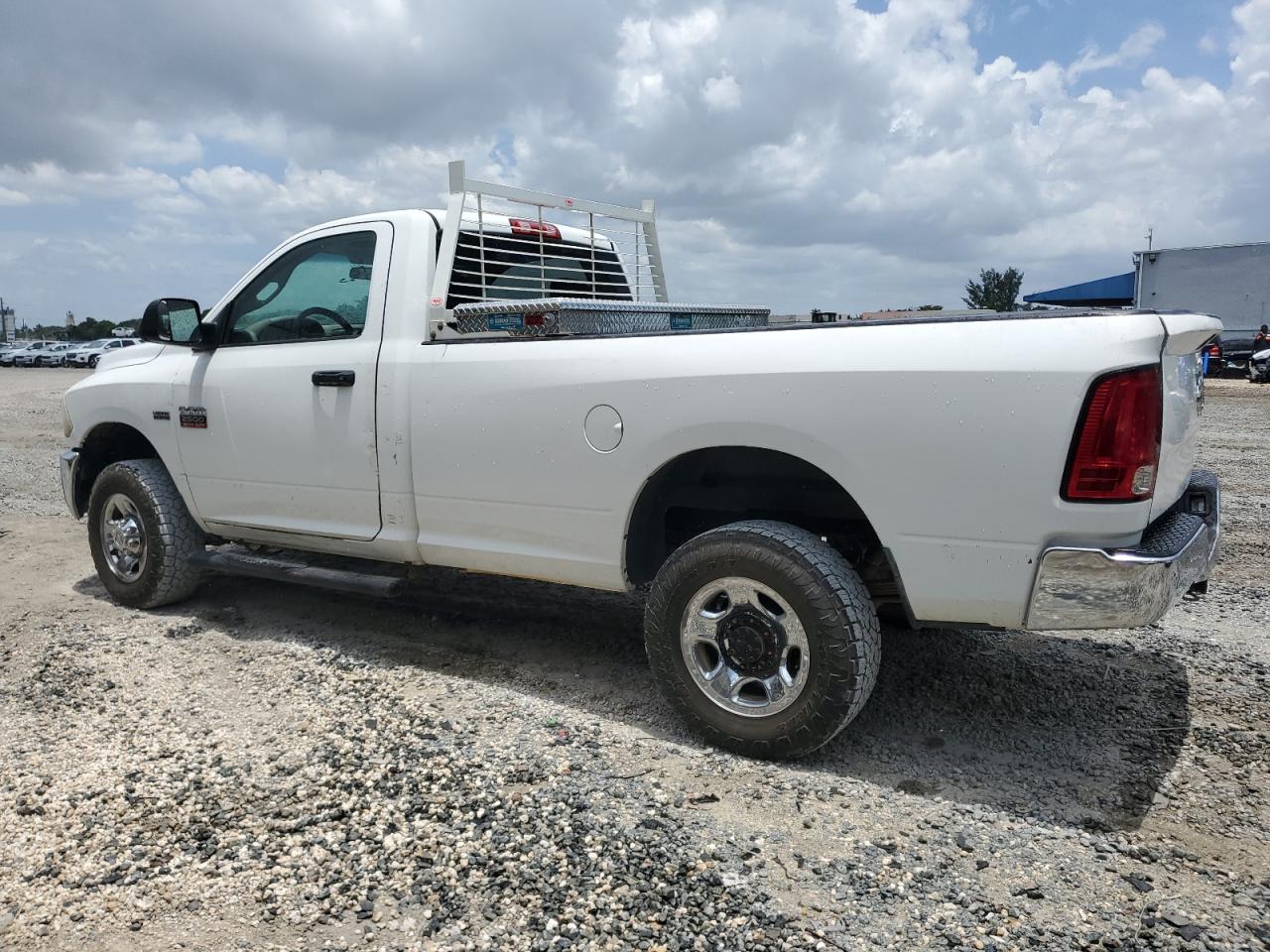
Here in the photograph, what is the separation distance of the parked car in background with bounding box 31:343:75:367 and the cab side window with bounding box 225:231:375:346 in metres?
51.1

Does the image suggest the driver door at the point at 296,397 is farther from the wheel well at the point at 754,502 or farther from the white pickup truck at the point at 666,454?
the wheel well at the point at 754,502

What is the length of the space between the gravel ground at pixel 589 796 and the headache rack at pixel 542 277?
1.54 m

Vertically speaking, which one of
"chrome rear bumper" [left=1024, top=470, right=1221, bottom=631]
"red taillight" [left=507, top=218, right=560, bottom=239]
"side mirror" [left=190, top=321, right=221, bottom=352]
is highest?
"red taillight" [left=507, top=218, right=560, bottom=239]

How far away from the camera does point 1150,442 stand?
2768 millimetres

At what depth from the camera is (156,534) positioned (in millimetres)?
5145

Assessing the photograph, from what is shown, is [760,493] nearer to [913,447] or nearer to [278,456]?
[913,447]

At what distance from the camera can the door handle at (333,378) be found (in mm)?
4301

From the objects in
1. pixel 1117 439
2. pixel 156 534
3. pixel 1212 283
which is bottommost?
pixel 156 534

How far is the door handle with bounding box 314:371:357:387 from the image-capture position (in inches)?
169

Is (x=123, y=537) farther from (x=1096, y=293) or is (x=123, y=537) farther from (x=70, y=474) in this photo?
(x=1096, y=293)

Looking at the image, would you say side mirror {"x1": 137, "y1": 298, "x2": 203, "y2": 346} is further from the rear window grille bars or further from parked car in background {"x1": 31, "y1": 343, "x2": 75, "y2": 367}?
parked car in background {"x1": 31, "y1": 343, "x2": 75, "y2": 367}

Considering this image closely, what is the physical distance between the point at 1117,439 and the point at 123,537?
16.3 ft

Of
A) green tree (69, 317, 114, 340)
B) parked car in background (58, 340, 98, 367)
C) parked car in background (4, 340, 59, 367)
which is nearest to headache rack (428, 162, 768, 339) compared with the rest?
parked car in background (58, 340, 98, 367)

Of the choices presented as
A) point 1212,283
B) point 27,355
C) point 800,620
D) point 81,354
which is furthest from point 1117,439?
point 27,355
